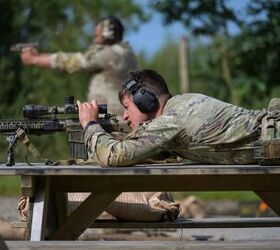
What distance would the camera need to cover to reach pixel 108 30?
35.3 ft

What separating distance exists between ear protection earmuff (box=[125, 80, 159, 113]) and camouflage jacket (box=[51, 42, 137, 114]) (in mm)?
4783

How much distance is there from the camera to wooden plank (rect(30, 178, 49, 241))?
5434mm

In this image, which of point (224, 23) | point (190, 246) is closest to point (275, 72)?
point (224, 23)

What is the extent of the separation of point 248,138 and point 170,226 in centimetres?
113

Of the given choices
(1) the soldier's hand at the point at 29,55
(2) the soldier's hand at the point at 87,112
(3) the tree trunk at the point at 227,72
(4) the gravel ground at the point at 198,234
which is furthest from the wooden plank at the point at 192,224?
(3) the tree trunk at the point at 227,72

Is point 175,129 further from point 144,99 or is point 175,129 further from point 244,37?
point 244,37

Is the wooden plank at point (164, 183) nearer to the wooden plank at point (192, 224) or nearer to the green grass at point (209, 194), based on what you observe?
the wooden plank at point (192, 224)

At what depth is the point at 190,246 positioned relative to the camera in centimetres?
498

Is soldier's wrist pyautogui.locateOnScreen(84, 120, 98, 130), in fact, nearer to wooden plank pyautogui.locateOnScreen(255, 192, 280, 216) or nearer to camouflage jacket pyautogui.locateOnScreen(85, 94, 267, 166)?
camouflage jacket pyautogui.locateOnScreen(85, 94, 267, 166)

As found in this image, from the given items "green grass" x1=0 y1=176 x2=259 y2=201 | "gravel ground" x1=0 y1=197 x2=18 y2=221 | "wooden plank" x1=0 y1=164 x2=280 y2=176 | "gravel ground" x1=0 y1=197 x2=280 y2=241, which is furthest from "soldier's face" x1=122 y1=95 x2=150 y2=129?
"green grass" x1=0 y1=176 x2=259 y2=201

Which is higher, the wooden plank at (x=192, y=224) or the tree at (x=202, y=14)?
the tree at (x=202, y=14)

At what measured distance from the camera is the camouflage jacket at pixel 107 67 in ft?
Result: 34.9

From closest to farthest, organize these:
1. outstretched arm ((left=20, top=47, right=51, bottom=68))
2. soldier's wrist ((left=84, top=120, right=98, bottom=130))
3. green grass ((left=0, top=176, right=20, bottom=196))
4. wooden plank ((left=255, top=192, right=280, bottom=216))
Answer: soldier's wrist ((left=84, top=120, right=98, bottom=130)) → wooden plank ((left=255, top=192, right=280, bottom=216)) → outstretched arm ((left=20, top=47, right=51, bottom=68)) → green grass ((left=0, top=176, right=20, bottom=196))

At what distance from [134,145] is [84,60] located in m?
5.38
